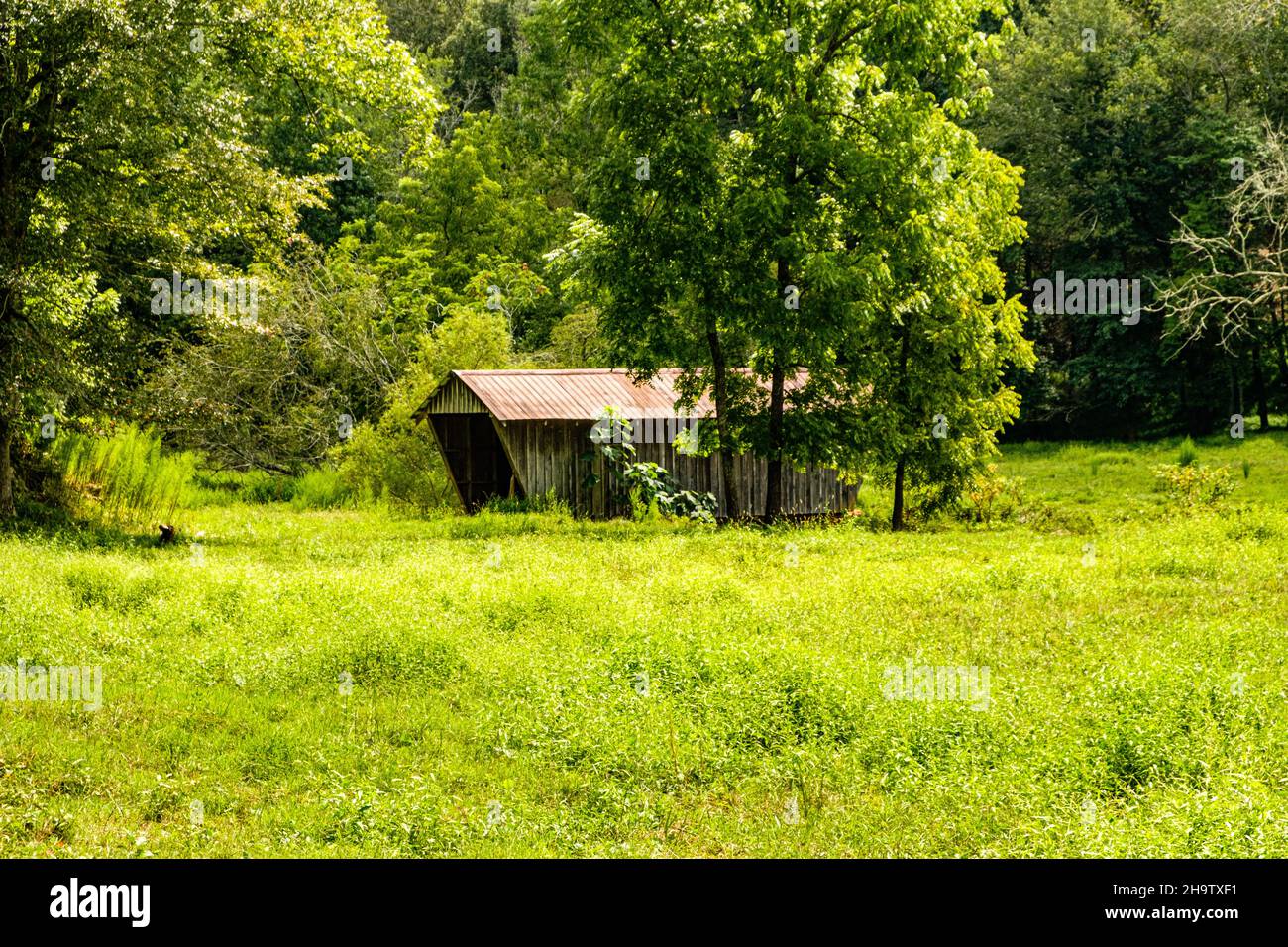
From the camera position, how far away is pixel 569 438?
26438 millimetres

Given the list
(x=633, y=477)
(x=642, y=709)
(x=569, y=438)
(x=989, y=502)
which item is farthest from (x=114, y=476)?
(x=989, y=502)

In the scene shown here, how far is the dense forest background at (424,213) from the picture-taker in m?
20.2

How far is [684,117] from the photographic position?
21.8 m

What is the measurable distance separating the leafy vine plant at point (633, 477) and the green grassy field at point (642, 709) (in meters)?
8.02

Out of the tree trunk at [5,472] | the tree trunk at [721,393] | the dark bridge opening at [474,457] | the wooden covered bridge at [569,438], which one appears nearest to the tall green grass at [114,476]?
the tree trunk at [5,472]

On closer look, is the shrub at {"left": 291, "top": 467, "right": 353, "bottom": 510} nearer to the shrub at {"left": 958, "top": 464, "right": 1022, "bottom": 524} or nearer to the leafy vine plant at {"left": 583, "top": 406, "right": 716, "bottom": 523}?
the leafy vine plant at {"left": 583, "top": 406, "right": 716, "bottom": 523}

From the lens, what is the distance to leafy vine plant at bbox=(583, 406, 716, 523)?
2580 centimetres

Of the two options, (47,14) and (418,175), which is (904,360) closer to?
(47,14)

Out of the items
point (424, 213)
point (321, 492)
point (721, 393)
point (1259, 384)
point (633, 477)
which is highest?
point (424, 213)

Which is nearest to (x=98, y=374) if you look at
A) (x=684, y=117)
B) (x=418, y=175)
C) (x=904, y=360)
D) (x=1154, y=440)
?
(x=684, y=117)

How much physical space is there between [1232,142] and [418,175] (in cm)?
3429

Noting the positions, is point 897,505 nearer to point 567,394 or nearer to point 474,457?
point 567,394

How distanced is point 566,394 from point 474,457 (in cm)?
382

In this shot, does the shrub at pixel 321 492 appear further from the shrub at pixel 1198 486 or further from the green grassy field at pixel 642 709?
the shrub at pixel 1198 486
